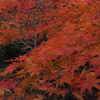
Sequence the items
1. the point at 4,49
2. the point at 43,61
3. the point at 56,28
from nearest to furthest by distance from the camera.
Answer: the point at 43,61 → the point at 56,28 → the point at 4,49

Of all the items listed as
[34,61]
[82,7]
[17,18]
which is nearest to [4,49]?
[17,18]

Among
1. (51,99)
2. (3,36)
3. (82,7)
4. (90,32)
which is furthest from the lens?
(3,36)

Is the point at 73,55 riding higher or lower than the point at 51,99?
higher

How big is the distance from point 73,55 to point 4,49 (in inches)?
341

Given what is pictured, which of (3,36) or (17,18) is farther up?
(17,18)

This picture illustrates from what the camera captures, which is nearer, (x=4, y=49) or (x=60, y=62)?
(x=60, y=62)

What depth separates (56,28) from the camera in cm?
563

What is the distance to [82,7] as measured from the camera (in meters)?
4.40

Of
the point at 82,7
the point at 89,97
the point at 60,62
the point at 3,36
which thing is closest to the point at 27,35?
the point at 3,36

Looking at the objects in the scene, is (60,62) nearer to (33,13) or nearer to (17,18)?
(17,18)

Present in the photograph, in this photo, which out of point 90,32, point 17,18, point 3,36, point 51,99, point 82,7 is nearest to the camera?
point 90,32

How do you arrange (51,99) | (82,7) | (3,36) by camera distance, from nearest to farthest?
(82,7), (51,99), (3,36)

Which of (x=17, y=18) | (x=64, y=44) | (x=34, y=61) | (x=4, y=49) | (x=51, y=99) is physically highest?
(x=17, y=18)

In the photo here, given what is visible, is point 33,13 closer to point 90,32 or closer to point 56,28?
point 56,28
